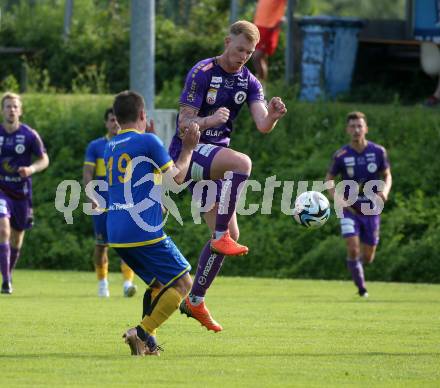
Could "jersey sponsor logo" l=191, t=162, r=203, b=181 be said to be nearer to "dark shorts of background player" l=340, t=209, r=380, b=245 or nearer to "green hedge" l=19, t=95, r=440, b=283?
"dark shorts of background player" l=340, t=209, r=380, b=245

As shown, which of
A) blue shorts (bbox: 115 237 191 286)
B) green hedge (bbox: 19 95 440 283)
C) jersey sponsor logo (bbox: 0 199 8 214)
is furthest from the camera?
green hedge (bbox: 19 95 440 283)

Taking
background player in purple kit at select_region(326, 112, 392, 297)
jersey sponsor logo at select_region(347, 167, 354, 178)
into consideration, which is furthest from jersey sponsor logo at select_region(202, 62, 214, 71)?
jersey sponsor logo at select_region(347, 167, 354, 178)

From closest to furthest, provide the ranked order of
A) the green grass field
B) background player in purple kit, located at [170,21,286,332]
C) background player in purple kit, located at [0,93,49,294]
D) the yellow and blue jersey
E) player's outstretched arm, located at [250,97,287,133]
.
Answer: the green grass field → the yellow and blue jersey → player's outstretched arm, located at [250,97,287,133] → background player in purple kit, located at [170,21,286,332] → background player in purple kit, located at [0,93,49,294]

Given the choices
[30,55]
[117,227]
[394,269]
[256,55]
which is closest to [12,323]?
[117,227]

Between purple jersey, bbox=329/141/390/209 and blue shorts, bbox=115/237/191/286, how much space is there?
8.25 meters

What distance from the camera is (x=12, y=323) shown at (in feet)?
38.7

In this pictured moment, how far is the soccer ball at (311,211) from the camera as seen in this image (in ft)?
41.5

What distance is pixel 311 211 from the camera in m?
12.8

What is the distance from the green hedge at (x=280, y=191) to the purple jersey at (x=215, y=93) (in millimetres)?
10724

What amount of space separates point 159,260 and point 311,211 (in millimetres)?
3741

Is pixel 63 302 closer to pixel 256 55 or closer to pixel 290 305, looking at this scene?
pixel 290 305

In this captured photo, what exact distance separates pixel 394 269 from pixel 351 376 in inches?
510

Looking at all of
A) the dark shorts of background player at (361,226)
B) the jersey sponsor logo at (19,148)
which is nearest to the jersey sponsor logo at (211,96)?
the jersey sponsor logo at (19,148)

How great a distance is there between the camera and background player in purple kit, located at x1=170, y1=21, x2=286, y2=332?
10500 mm
